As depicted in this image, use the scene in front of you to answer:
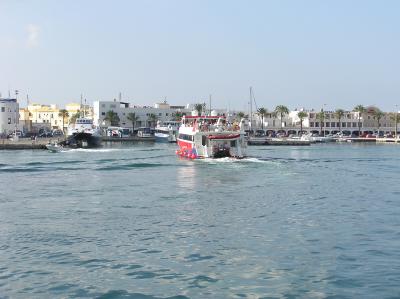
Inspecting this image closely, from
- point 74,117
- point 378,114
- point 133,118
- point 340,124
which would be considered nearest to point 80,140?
point 133,118

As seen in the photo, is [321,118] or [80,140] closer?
[80,140]

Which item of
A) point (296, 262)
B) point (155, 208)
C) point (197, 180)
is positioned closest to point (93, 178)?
point (197, 180)

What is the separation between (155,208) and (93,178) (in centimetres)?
1752

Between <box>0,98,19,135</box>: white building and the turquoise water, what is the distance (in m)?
90.9

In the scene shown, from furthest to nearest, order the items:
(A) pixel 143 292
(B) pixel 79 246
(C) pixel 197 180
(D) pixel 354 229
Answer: (C) pixel 197 180 < (D) pixel 354 229 < (B) pixel 79 246 < (A) pixel 143 292

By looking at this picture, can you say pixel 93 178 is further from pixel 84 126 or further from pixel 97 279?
pixel 84 126

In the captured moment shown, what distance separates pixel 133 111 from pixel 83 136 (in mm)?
68486

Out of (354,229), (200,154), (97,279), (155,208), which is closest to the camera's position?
(97,279)

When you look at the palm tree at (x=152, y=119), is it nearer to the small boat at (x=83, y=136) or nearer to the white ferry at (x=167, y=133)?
the white ferry at (x=167, y=133)

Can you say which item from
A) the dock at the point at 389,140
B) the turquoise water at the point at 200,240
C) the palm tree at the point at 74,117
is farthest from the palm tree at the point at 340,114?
the turquoise water at the point at 200,240

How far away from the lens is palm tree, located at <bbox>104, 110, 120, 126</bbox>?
15612 centimetres

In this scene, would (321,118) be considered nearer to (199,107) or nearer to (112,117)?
(199,107)

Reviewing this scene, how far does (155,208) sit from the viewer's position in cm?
2811

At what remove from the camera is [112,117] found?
156 meters
